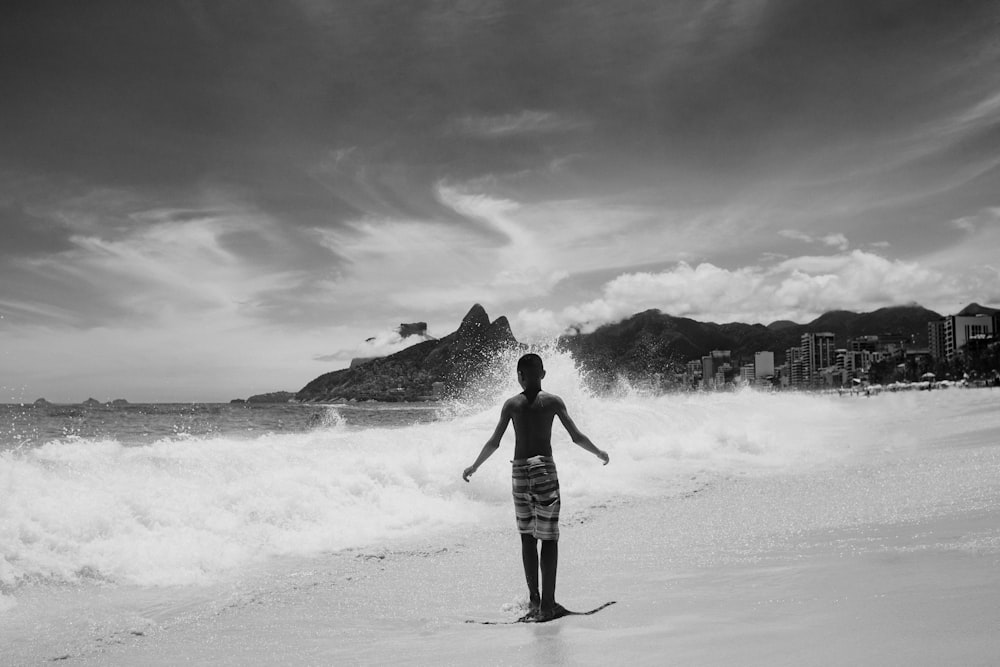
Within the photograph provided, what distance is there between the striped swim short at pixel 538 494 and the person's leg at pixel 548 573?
8 centimetres

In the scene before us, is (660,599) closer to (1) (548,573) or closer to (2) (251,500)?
(1) (548,573)

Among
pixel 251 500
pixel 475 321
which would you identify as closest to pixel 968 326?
pixel 475 321

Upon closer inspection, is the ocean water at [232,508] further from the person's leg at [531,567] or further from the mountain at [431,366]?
the mountain at [431,366]

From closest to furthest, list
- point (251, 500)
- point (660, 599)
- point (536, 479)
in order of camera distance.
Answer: point (536, 479) < point (660, 599) < point (251, 500)

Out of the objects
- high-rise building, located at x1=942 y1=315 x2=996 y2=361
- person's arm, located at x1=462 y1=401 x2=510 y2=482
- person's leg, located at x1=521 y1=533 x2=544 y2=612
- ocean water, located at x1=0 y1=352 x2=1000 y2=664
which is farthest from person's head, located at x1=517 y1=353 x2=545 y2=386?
high-rise building, located at x1=942 y1=315 x2=996 y2=361

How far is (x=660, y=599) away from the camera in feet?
18.2

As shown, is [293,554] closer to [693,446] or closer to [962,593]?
[962,593]

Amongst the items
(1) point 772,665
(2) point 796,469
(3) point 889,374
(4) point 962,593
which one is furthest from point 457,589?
(3) point 889,374

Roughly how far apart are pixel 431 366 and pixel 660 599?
140m

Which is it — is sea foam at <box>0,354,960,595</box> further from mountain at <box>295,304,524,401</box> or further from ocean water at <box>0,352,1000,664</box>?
mountain at <box>295,304,524,401</box>

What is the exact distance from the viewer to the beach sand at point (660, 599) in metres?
4.23

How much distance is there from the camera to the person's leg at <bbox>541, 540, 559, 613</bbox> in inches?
207

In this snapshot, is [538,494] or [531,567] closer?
[538,494]

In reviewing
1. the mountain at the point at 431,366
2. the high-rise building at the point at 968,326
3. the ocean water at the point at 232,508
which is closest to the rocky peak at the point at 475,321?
the mountain at the point at 431,366
